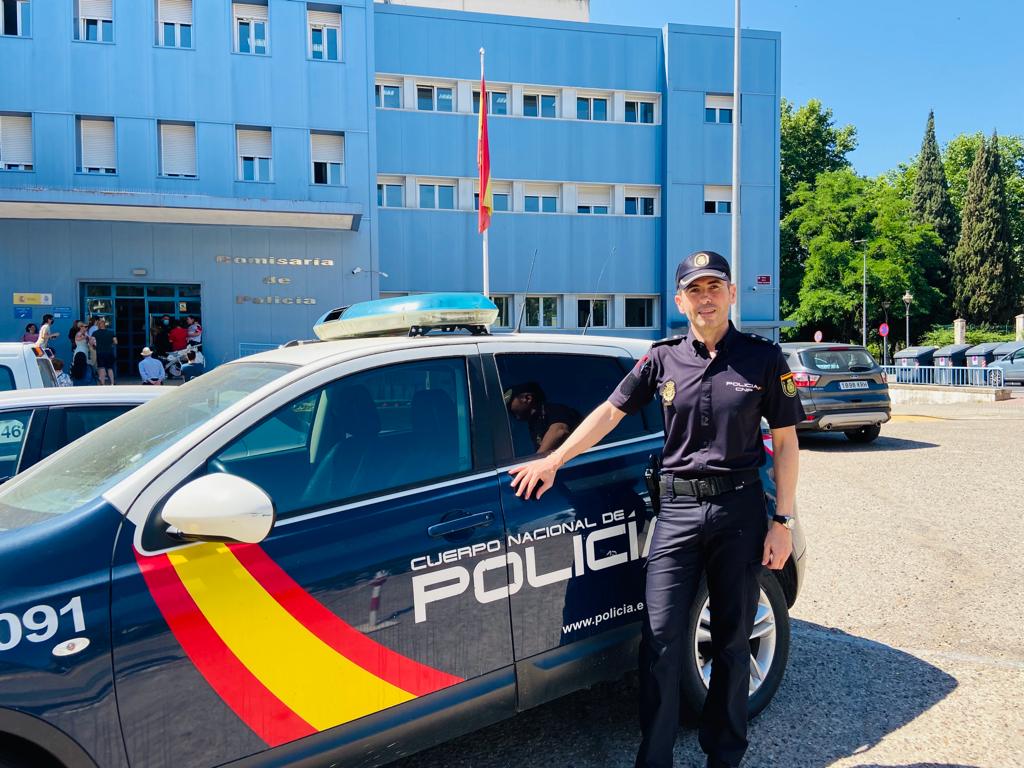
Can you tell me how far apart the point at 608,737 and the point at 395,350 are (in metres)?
1.87

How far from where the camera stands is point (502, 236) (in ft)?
80.7

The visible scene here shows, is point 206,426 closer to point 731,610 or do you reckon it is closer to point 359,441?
point 359,441

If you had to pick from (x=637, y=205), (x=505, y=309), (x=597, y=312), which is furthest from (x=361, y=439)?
(x=637, y=205)

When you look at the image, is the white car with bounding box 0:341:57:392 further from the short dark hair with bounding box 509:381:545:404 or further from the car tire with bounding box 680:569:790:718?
the car tire with bounding box 680:569:790:718

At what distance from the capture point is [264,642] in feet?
6.84

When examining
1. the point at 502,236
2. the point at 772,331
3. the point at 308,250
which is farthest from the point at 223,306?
the point at 772,331

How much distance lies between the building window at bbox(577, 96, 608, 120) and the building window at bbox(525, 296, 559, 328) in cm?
636

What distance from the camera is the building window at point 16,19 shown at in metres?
18.9

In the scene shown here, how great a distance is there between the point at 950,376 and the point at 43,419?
82.4 ft

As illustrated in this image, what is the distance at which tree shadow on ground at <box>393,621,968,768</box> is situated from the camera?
2.95 metres

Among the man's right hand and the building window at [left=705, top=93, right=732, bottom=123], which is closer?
the man's right hand

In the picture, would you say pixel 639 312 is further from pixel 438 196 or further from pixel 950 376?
pixel 950 376

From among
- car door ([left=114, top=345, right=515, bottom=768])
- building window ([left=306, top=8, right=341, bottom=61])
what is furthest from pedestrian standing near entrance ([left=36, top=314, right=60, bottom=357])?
building window ([left=306, top=8, right=341, bottom=61])

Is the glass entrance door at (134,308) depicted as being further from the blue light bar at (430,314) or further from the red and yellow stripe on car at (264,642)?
the red and yellow stripe on car at (264,642)
